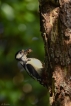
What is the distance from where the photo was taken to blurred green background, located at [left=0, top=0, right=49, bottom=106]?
269 inches

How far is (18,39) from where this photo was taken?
7.23m

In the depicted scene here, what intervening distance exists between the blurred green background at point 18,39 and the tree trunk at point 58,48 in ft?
7.61

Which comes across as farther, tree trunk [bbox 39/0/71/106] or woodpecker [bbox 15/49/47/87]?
woodpecker [bbox 15/49/47/87]

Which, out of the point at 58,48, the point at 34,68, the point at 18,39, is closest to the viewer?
the point at 58,48

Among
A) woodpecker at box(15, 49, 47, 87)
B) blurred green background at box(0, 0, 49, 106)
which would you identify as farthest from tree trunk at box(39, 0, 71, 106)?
blurred green background at box(0, 0, 49, 106)

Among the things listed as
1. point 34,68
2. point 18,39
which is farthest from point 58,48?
point 18,39

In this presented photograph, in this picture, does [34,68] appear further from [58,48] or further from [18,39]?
[58,48]

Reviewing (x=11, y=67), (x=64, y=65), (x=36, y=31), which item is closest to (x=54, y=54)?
(x=64, y=65)

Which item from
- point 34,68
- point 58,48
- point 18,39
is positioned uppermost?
point 58,48

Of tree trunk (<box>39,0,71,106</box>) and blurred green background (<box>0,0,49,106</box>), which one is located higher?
tree trunk (<box>39,0,71,106</box>)

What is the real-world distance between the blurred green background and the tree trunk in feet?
7.61

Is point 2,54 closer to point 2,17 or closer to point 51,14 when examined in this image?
point 2,17

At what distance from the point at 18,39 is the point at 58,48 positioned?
2973 mm

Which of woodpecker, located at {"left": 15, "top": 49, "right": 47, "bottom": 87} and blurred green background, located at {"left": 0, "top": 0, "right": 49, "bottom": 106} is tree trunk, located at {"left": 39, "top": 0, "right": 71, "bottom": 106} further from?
blurred green background, located at {"left": 0, "top": 0, "right": 49, "bottom": 106}
